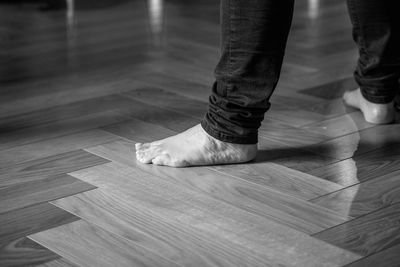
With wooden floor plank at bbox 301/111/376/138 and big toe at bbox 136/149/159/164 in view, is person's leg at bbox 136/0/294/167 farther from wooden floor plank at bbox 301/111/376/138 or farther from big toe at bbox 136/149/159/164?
wooden floor plank at bbox 301/111/376/138

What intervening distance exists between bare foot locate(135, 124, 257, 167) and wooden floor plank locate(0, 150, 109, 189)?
10 centimetres

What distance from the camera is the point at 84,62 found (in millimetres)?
2025

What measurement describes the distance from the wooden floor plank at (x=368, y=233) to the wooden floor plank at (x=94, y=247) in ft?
0.74

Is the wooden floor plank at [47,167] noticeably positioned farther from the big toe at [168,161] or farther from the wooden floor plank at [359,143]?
the wooden floor plank at [359,143]

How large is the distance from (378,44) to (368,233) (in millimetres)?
527

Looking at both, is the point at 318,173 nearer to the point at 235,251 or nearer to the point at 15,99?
the point at 235,251

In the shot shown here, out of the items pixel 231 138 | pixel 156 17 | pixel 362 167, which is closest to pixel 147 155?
pixel 231 138

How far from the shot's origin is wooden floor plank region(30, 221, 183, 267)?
38.3 inches

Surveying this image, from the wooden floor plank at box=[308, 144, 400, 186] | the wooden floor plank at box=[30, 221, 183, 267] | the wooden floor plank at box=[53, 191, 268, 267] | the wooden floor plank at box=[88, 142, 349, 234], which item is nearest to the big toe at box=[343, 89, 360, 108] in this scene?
the wooden floor plank at box=[308, 144, 400, 186]

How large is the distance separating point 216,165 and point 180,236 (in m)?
0.29

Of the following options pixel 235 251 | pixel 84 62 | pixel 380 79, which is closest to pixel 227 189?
pixel 235 251

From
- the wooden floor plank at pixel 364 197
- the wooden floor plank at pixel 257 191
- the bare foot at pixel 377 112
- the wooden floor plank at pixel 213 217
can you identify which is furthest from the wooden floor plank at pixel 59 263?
the bare foot at pixel 377 112

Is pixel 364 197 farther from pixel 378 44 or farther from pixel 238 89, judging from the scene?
pixel 378 44

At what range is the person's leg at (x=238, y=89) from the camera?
121cm
